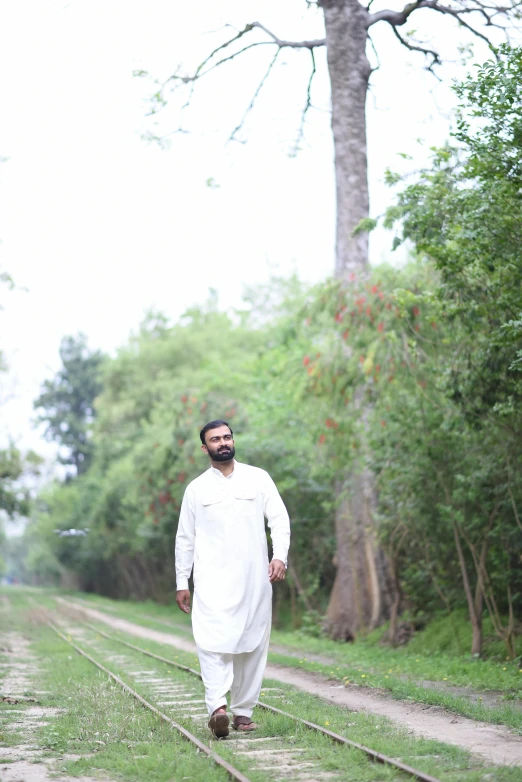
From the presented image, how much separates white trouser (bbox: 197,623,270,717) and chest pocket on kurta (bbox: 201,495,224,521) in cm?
91

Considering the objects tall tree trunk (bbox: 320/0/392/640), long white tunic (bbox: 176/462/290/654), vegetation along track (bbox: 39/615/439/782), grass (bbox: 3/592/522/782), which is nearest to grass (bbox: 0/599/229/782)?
grass (bbox: 3/592/522/782)

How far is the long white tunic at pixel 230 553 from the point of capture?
7492mm

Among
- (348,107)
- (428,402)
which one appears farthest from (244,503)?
(348,107)

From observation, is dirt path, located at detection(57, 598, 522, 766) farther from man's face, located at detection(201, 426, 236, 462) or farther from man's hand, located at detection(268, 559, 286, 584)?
man's face, located at detection(201, 426, 236, 462)

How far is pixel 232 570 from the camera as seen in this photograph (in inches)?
298

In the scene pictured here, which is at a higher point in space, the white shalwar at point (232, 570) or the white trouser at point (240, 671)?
the white shalwar at point (232, 570)

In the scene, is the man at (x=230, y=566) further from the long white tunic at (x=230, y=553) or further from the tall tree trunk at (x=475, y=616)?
the tall tree trunk at (x=475, y=616)

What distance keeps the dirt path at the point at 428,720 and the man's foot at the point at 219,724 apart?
4.59 ft

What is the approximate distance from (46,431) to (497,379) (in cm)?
7143

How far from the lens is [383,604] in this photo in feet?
59.4

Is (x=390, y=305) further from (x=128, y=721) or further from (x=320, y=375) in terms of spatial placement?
(x=128, y=721)

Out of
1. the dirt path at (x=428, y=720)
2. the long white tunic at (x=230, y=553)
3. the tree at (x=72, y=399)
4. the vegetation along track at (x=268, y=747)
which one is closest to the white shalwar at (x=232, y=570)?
the long white tunic at (x=230, y=553)

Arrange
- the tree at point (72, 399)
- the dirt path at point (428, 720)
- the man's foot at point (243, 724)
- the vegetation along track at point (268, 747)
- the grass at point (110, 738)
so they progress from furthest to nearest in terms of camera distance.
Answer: the tree at point (72, 399) → the man's foot at point (243, 724) → the dirt path at point (428, 720) → the grass at point (110, 738) → the vegetation along track at point (268, 747)

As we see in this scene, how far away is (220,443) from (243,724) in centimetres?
209
